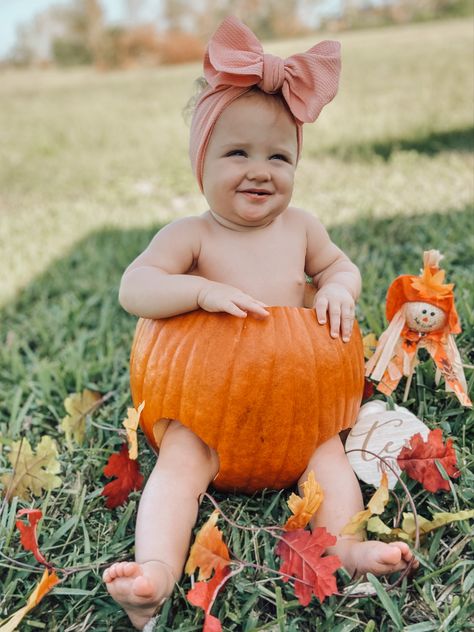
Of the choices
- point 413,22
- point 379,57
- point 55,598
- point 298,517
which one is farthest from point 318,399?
point 413,22

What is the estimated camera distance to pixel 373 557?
144cm

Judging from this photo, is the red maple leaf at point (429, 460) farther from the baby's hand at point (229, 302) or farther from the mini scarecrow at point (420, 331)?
the baby's hand at point (229, 302)

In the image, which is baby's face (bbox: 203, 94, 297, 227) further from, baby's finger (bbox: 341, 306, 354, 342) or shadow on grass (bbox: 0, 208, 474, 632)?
shadow on grass (bbox: 0, 208, 474, 632)

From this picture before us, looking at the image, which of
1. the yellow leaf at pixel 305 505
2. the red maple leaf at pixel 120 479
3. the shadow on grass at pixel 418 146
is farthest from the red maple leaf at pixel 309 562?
the shadow on grass at pixel 418 146

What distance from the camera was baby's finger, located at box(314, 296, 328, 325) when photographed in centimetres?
171

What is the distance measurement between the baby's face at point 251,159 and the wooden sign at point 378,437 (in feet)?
2.08

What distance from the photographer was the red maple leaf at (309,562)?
1386 millimetres

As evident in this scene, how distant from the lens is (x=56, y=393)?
7.74ft

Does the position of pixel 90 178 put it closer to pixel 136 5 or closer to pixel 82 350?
pixel 82 350

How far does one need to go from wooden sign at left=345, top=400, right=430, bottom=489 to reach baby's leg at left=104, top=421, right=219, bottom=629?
38 cm

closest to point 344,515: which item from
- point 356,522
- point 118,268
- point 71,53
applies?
point 356,522

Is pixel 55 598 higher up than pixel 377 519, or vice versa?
pixel 377 519

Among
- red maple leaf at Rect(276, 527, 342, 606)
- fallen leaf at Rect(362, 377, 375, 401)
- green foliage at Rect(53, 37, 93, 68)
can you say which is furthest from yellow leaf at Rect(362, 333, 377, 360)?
green foliage at Rect(53, 37, 93, 68)

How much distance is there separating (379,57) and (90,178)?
8343 mm
